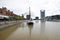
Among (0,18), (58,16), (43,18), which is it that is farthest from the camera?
(43,18)

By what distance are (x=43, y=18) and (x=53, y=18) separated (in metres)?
15.5

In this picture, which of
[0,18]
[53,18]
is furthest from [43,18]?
[0,18]

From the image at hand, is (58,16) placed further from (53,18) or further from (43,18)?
(43,18)

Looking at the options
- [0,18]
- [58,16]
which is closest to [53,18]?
[58,16]

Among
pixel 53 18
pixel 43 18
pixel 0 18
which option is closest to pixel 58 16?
pixel 53 18

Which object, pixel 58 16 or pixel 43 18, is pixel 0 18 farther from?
pixel 43 18

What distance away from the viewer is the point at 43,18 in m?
121

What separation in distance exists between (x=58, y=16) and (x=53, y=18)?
279 inches

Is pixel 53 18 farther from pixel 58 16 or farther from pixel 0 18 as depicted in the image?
pixel 0 18

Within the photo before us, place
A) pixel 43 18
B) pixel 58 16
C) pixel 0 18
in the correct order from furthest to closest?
pixel 43 18
pixel 58 16
pixel 0 18

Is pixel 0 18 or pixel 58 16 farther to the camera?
pixel 58 16

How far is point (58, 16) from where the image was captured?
10106 cm

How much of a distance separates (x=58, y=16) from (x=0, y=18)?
72.3 metres

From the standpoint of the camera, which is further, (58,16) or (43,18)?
(43,18)
